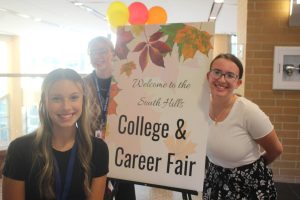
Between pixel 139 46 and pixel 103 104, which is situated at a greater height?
pixel 139 46

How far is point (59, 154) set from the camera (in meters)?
1.36

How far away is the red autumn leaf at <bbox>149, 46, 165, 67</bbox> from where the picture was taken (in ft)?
5.76

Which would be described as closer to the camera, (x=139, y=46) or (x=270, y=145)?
(x=270, y=145)

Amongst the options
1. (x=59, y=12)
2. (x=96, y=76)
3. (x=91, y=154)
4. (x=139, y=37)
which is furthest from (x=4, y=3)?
(x=91, y=154)

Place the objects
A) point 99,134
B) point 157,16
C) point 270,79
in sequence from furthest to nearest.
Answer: point 270,79 < point 157,16 < point 99,134

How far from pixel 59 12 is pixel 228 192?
5.51m

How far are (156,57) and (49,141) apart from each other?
0.76 m

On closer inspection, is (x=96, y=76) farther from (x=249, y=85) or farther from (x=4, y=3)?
(x=4, y=3)

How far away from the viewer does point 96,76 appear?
2.13 metres

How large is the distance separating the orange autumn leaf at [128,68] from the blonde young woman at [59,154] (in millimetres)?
420

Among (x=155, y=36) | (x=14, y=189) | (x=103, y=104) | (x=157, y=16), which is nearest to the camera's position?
(x=14, y=189)

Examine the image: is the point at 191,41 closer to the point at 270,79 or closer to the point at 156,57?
the point at 156,57

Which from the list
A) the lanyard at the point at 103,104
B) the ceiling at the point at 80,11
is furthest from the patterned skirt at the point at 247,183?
the ceiling at the point at 80,11

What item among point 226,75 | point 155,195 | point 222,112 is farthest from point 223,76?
point 155,195
